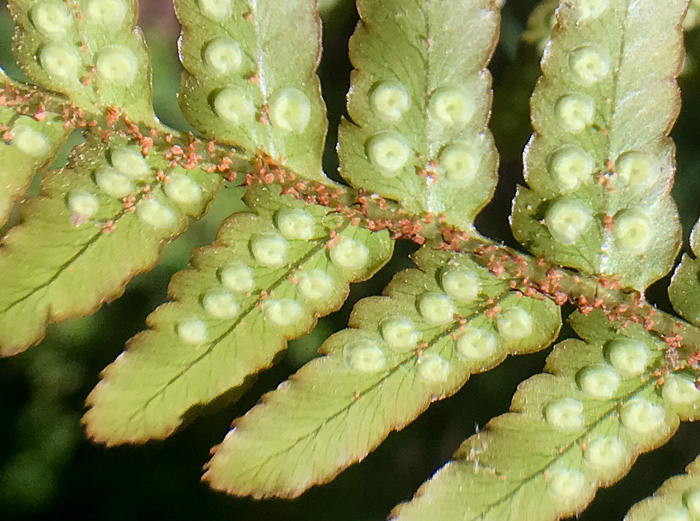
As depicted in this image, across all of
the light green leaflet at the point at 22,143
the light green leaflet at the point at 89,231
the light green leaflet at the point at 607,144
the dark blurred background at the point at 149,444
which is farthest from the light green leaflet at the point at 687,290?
the light green leaflet at the point at 22,143

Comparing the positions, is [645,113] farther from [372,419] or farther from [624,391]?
[372,419]

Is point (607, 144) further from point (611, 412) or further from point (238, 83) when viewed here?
point (238, 83)

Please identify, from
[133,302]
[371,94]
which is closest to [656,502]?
[371,94]

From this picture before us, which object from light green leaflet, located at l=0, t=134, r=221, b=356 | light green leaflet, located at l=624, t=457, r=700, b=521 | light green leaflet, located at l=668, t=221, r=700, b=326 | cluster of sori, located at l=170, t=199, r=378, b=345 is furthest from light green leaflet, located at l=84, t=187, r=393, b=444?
light green leaflet, located at l=624, t=457, r=700, b=521

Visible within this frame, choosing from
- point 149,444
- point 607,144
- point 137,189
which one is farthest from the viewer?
point 149,444

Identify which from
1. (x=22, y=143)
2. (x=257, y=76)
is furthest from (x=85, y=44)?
(x=257, y=76)

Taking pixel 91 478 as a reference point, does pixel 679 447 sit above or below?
above

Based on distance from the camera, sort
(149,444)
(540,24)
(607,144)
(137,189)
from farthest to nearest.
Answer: (149,444) < (540,24) < (137,189) < (607,144)
